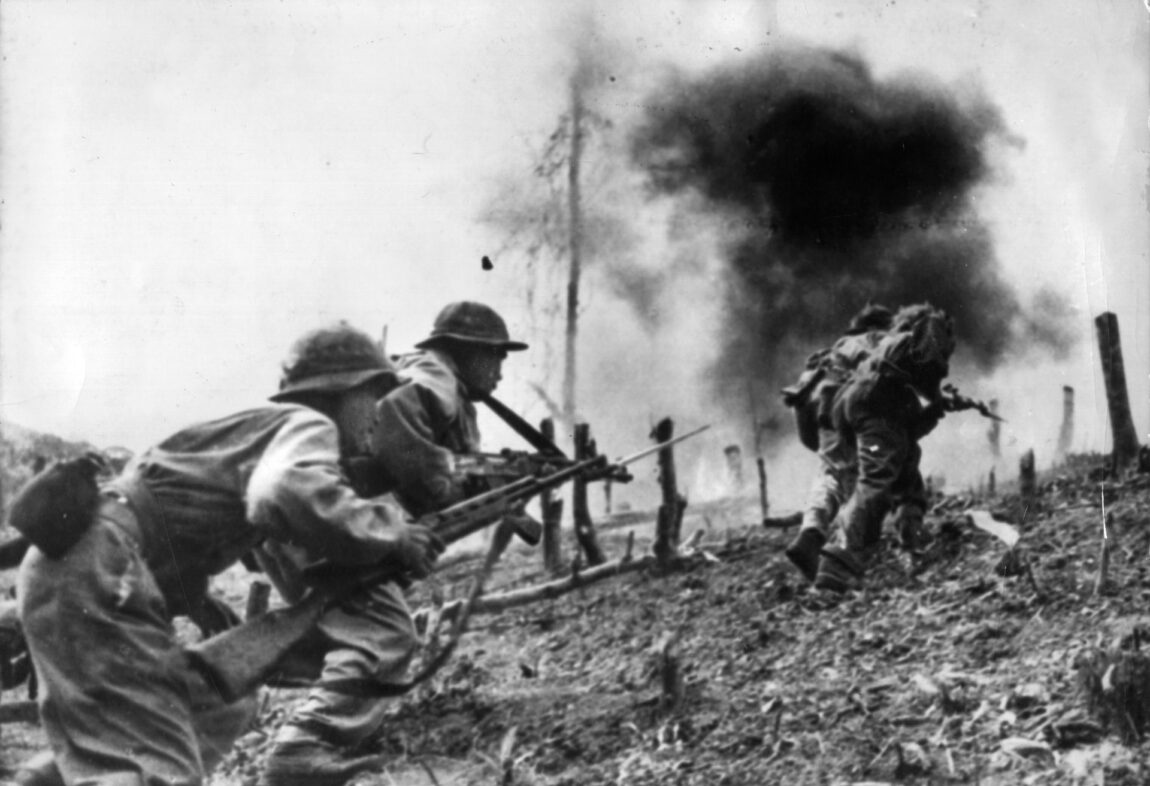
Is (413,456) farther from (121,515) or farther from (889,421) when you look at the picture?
(889,421)

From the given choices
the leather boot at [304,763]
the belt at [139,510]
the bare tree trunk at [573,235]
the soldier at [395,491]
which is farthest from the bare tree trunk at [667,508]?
the belt at [139,510]

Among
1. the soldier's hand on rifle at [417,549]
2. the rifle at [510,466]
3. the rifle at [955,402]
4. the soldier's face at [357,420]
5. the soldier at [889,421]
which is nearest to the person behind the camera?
the soldier's hand on rifle at [417,549]

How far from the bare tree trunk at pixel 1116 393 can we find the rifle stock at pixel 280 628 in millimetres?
3450

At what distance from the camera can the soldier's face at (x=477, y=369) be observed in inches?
208

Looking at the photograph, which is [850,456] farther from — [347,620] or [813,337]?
[347,620]

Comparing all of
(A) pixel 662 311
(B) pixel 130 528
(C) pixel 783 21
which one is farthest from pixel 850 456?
(B) pixel 130 528

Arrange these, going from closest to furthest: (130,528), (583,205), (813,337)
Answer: (130,528)
(583,205)
(813,337)

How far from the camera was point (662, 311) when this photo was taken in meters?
Result: 7.44

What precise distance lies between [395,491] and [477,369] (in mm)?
837

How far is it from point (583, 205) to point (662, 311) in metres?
1.14

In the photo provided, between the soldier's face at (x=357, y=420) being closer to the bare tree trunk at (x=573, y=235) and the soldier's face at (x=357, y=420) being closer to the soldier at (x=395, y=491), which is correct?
the soldier at (x=395, y=491)

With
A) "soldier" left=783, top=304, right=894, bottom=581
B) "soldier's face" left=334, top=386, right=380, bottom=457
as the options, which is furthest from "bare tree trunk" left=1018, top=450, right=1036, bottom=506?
"soldier's face" left=334, top=386, right=380, bottom=457

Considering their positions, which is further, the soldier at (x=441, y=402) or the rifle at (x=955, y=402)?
the rifle at (x=955, y=402)

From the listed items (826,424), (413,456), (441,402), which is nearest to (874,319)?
(826,424)
